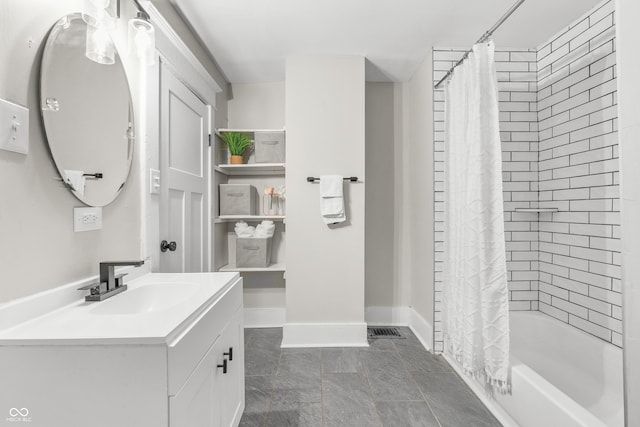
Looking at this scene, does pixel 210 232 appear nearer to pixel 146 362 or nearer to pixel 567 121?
pixel 146 362

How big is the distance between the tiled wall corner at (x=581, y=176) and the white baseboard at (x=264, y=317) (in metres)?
2.12

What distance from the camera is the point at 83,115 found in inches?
43.3

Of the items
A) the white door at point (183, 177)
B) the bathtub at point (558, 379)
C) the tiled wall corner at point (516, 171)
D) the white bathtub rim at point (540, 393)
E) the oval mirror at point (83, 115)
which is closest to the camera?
the oval mirror at point (83, 115)

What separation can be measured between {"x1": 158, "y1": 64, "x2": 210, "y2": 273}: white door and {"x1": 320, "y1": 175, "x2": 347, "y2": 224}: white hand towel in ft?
3.05

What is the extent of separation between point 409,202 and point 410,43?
130cm

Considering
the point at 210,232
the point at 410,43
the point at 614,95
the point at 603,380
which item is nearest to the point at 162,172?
the point at 210,232

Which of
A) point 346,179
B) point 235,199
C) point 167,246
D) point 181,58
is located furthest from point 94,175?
point 346,179

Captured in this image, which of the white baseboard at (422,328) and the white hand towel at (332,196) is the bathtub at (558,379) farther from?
the white hand towel at (332,196)

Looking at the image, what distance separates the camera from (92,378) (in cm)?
69

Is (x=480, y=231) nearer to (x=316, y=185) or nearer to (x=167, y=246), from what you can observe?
(x=316, y=185)

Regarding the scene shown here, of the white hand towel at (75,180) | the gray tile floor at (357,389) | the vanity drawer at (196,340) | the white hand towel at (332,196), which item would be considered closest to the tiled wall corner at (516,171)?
the gray tile floor at (357,389)

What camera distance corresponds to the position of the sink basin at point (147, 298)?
104cm

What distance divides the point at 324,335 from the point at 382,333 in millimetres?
557

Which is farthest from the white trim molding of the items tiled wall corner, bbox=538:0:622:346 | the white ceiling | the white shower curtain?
tiled wall corner, bbox=538:0:622:346
